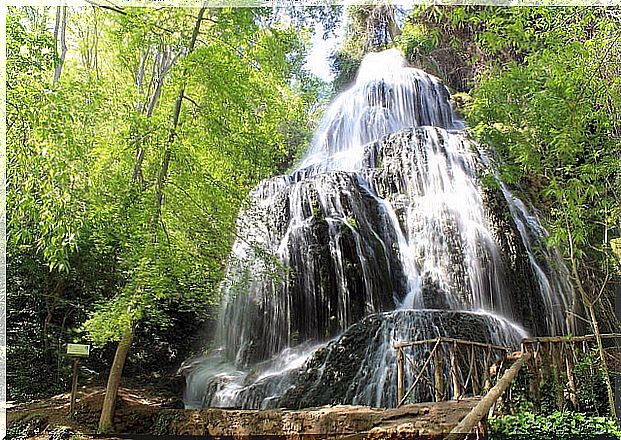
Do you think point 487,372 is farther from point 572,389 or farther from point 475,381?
point 572,389

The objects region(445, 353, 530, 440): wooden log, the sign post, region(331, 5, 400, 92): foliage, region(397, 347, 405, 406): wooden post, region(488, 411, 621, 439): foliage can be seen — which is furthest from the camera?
region(331, 5, 400, 92): foliage

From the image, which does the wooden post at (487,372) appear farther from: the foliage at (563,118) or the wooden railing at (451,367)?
the foliage at (563,118)

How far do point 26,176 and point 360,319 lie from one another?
8.04 feet

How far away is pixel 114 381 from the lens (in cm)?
417

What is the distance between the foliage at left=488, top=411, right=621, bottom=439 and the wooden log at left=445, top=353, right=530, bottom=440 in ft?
1.20

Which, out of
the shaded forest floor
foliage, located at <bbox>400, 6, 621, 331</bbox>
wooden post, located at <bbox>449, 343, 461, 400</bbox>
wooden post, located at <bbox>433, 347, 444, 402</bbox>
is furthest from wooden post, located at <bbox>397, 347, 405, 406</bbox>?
the shaded forest floor

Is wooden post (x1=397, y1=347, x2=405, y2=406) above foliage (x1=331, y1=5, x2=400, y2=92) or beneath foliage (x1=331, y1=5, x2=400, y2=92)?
beneath

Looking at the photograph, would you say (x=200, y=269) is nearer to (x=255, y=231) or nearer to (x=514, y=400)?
(x=255, y=231)

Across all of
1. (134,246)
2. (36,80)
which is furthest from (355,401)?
(36,80)

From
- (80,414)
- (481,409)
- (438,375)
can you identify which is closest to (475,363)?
(438,375)

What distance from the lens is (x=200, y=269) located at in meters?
4.22

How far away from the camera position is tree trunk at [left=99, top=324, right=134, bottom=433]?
401 cm

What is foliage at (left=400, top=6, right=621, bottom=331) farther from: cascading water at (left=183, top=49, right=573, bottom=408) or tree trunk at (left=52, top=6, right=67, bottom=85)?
tree trunk at (left=52, top=6, right=67, bottom=85)

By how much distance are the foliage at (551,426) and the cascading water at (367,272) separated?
51 cm
